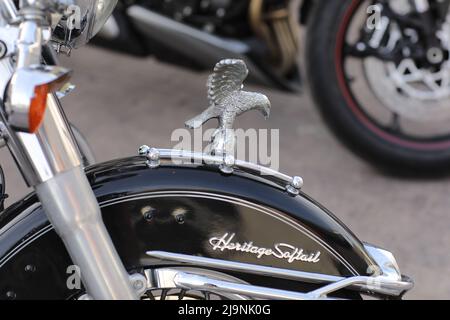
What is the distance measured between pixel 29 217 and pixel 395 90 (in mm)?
1623

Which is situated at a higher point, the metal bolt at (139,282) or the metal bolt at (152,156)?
the metal bolt at (152,156)

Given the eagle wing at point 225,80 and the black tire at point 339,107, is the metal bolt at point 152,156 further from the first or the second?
the black tire at point 339,107

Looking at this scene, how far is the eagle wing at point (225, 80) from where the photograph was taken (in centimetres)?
105

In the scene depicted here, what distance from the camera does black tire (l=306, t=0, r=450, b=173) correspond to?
7.57 ft

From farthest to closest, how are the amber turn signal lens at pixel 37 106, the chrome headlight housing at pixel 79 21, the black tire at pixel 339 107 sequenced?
the black tire at pixel 339 107, the chrome headlight housing at pixel 79 21, the amber turn signal lens at pixel 37 106

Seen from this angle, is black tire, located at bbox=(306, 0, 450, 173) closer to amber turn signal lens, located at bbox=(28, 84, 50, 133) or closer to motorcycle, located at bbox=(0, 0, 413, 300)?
motorcycle, located at bbox=(0, 0, 413, 300)

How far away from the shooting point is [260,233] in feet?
3.61

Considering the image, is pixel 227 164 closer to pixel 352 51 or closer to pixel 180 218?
pixel 180 218

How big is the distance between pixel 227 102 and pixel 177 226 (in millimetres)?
188

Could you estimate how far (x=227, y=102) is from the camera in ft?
3.54

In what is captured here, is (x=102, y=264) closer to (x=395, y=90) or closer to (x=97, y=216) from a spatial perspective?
(x=97, y=216)

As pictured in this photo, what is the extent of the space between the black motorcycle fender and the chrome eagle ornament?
4 centimetres

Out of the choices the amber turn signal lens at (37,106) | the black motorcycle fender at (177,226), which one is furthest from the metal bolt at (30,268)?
the amber turn signal lens at (37,106)
